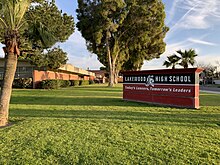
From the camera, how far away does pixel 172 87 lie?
34.9 ft

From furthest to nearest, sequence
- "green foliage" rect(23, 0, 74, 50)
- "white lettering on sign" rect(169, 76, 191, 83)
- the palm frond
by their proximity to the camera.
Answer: "green foliage" rect(23, 0, 74, 50) < "white lettering on sign" rect(169, 76, 191, 83) < the palm frond

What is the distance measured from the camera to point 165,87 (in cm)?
1101

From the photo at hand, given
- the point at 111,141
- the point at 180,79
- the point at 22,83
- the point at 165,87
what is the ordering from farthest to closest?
the point at 22,83 < the point at 165,87 < the point at 180,79 < the point at 111,141

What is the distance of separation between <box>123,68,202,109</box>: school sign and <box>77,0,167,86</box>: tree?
1444 cm

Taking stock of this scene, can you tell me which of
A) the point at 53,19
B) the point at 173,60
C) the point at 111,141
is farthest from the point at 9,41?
the point at 173,60

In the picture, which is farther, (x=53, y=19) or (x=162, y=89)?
(x=53, y=19)

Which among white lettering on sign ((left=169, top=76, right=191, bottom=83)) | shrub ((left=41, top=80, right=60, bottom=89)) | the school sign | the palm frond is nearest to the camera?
the palm frond

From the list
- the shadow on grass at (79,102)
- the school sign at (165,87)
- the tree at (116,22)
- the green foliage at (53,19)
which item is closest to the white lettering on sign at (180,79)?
the school sign at (165,87)

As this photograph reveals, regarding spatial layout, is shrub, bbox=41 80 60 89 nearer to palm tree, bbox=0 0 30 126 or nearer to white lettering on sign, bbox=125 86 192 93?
white lettering on sign, bbox=125 86 192 93

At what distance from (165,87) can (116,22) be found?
18880 mm

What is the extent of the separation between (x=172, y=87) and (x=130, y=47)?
79.2ft

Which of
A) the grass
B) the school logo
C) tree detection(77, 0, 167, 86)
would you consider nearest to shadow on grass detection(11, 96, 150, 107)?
the school logo

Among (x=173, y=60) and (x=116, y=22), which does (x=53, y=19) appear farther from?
(x=173, y=60)

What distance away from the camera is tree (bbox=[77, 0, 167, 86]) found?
26078mm
